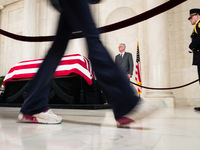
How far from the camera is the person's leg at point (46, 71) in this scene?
1.38 m

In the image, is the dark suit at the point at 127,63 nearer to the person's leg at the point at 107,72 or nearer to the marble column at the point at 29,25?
the person's leg at the point at 107,72

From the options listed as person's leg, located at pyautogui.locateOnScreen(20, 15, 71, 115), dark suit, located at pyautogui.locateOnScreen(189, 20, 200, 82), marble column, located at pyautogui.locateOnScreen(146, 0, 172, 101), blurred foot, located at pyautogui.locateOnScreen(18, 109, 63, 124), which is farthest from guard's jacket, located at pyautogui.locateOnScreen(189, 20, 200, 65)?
blurred foot, located at pyautogui.locateOnScreen(18, 109, 63, 124)

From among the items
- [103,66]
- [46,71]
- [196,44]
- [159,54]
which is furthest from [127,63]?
[103,66]

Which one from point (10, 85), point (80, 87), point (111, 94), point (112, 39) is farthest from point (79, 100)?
point (112, 39)

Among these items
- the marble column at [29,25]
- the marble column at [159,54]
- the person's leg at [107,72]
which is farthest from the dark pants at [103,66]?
the marble column at [29,25]

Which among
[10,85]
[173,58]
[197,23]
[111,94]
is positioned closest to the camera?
[111,94]

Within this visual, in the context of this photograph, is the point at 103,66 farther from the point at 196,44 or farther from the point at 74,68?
the point at 196,44

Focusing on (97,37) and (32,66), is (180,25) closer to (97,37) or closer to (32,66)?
(32,66)

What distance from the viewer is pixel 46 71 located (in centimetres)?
139

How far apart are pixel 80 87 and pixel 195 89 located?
127 inches

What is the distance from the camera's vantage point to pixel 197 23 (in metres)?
3.22

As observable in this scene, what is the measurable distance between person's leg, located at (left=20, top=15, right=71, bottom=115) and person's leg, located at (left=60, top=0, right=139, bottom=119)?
305 millimetres

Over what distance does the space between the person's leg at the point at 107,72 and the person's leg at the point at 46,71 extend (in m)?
0.31

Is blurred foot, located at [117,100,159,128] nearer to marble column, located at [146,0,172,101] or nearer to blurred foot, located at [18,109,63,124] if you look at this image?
blurred foot, located at [18,109,63,124]
